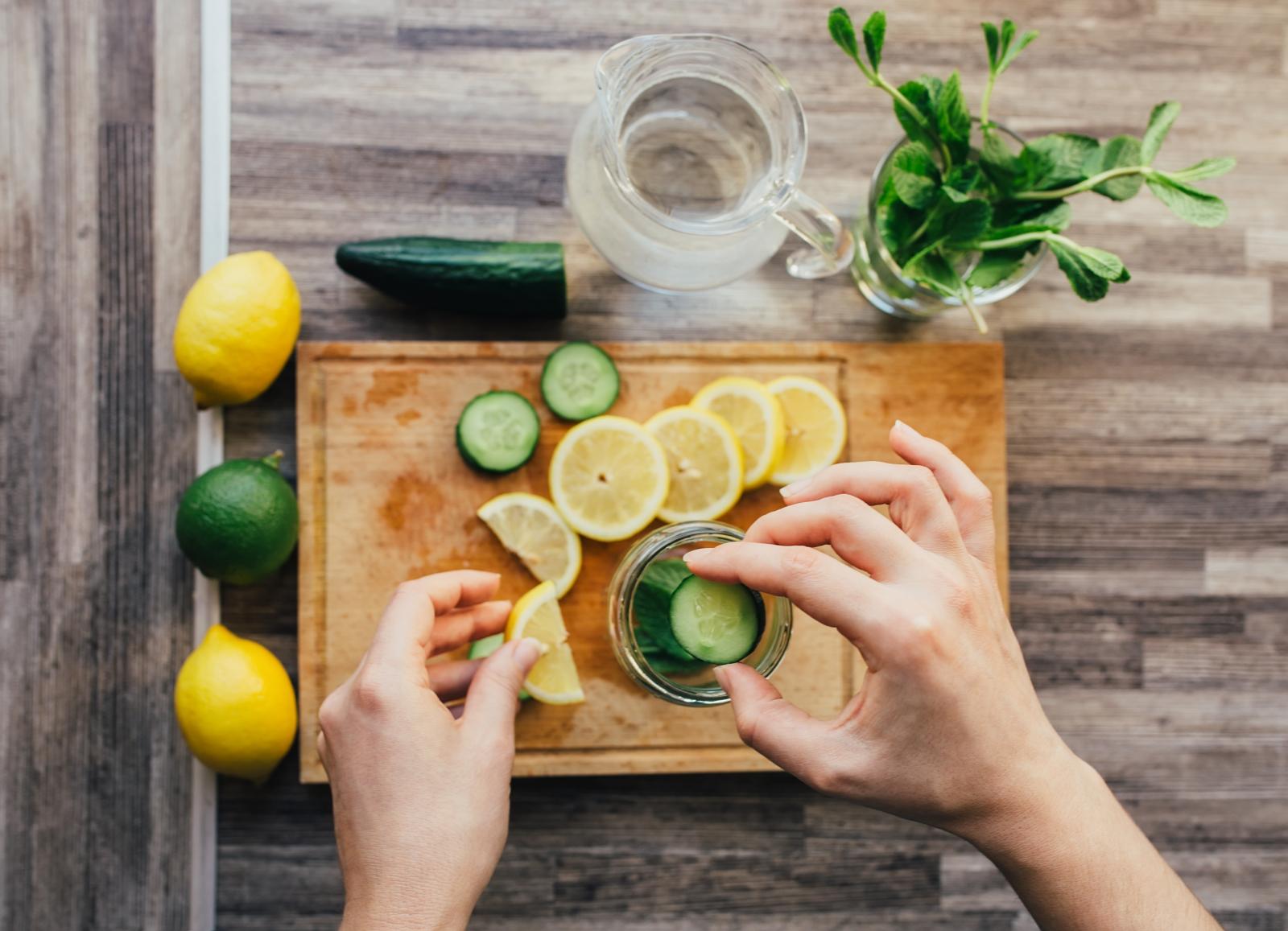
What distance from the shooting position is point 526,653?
132 centimetres

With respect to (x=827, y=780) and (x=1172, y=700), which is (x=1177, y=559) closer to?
(x=1172, y=700)

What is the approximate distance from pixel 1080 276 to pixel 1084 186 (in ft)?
0.54

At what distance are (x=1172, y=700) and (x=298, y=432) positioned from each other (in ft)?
5.91

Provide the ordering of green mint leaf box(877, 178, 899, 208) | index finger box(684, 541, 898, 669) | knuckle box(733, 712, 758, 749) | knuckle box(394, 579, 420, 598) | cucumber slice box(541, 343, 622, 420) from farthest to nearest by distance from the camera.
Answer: cucumber slice box(541, 343, 622, 420), green mint leaf box(877, 178, 899, 208), knuckle box(394, 579, 420, 598), knuckle box(733, 712, 758, 749), index finger box(684, 541, 898, 669)

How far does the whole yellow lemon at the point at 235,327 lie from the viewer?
1469 mm

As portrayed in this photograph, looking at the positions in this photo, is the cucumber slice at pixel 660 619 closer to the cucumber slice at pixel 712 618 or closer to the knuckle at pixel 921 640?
the cucumber slice at pixel 712 618

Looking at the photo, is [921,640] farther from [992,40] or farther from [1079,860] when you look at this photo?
[992,40]

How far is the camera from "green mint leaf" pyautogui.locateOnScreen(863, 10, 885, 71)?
1.32 m

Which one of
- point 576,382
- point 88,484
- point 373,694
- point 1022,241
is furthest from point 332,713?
point 1022,241

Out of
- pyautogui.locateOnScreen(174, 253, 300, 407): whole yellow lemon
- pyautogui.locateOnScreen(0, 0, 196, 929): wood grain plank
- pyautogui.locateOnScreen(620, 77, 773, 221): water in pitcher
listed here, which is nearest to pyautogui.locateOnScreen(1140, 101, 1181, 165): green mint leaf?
pyautogui.locateOnScreen(620, 77, 773, 221): water in pitcher

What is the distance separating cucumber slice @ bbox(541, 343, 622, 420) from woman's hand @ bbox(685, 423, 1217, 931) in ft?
1.51

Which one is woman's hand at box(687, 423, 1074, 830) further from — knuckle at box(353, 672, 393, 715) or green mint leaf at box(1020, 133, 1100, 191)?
green mint leaf at box(1020, 133, 1100, 191)

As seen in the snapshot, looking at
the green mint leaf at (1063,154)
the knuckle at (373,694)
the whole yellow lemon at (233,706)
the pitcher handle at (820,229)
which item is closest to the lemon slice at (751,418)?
the pitcher handle at (820,229)

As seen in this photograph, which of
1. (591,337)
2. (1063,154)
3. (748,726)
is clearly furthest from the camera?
(591,337)
